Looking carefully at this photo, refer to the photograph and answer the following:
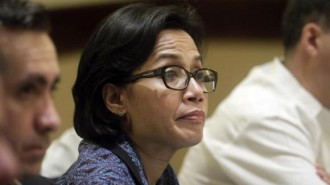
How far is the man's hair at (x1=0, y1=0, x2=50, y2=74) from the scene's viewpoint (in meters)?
0.93

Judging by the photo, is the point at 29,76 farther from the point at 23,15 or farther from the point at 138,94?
the point at 138,94

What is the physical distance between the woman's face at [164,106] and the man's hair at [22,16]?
1.20ft

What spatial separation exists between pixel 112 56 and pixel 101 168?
0.22 m

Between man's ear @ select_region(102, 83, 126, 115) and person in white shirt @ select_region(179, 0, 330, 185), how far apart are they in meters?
0.58

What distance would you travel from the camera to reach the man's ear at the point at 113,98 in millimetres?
1400

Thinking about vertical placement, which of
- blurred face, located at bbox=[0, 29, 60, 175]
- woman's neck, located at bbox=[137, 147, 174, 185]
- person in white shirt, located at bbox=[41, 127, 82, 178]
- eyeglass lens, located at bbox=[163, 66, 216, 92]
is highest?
blurred face, located at bbox=[0, 29, 60, 175]

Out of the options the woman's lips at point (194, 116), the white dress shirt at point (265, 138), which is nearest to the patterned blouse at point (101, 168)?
the woman's lips at point (194, 116)

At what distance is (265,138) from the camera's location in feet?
6.15

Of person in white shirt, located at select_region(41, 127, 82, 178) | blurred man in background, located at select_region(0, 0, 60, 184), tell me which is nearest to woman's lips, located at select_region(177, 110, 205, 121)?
blurred man in background, located at select_region(0, 0, 60, 184)

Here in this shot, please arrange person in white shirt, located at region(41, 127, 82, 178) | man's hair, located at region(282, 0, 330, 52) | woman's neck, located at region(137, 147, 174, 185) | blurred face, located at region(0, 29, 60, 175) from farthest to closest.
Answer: person in white shirt, located at region(41, 127, 82, 178)
man's hair, located at region(282, 0, 330, 52)
woman's neck, located at region(137, 147, 174, 185)
blurred face, located at region(0, 29, 60, 175)

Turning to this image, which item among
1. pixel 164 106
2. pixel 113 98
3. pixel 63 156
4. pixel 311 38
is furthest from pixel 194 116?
pixel 63 156

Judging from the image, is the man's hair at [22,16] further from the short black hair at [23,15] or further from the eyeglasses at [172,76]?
the eyeglasses at [172,76]

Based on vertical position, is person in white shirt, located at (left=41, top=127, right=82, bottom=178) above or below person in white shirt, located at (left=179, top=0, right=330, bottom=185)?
below

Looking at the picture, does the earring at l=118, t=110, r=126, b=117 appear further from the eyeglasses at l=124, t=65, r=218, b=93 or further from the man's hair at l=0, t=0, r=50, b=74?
the man's hair at l=0, t=0, r=50, b=74
